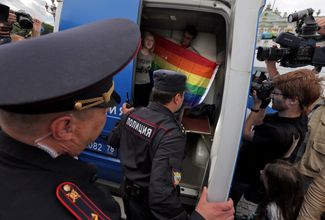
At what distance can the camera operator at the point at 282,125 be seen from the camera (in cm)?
178

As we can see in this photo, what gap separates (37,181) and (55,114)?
17 centimetres

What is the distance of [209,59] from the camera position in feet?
12.3

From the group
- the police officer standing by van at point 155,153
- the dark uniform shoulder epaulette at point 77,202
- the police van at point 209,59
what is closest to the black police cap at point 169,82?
the police officer standing by van at point 155,153

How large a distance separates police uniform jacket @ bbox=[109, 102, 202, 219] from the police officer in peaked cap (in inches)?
24.3

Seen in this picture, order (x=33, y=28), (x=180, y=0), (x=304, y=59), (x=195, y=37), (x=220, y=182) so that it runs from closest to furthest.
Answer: (x=220, y=182) → (x=304, y=59) → (x=180, y=0) → (x=33, y=28) → (x=195, y=37)

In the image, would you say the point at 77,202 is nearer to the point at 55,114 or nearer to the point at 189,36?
the point at 55,114

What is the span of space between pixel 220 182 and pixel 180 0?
1.76 m

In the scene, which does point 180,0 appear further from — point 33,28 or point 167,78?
point 33,28

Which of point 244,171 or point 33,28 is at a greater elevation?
point 33,28

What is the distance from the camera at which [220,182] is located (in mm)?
1038

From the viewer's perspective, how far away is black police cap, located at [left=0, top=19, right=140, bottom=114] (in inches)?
20.2

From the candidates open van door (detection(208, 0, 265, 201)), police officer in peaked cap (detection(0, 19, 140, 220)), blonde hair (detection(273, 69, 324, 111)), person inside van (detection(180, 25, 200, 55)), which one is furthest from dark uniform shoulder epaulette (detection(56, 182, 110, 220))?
person inside van (detection(180, 25, 200, 55))

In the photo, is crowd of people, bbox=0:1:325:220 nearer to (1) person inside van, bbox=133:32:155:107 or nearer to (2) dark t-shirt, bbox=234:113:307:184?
(2) dark t-shirt, bbox=234:113:307:184

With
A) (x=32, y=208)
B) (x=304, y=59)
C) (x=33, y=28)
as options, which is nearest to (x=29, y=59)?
(x=32, y=208)
